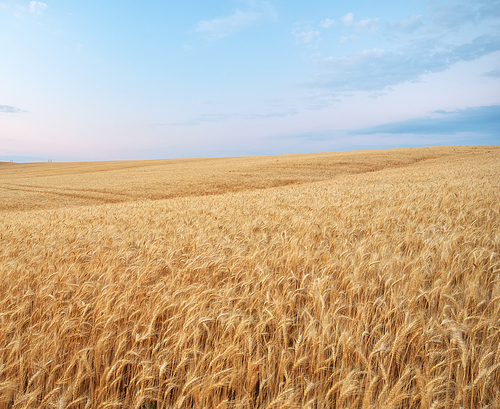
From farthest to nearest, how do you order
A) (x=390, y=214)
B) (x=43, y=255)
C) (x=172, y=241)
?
(x=390, y=214)
(x=172, y=241)
(x=43, y=255)

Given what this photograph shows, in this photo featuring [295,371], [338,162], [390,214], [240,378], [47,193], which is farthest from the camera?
[338,162]

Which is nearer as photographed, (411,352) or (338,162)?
(411,352)

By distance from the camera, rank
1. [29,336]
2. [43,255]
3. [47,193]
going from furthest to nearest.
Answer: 1. [47,193]
2. [43,255]
3. [29,336]

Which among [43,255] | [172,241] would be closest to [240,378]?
[172,241]

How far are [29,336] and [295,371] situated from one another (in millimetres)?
1927

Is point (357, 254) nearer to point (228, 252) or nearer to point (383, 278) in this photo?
point (383, 278)

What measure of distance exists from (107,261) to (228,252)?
1563 mm

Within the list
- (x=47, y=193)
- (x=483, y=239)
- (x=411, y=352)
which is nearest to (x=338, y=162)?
(x=47, y=193)

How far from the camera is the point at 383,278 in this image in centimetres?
295

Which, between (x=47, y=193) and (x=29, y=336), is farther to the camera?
(x=47, y=193)

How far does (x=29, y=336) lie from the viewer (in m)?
2.14

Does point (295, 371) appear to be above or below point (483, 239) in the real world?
below

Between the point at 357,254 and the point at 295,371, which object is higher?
the point at 357,254

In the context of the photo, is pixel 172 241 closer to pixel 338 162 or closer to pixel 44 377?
pixel 44 377
